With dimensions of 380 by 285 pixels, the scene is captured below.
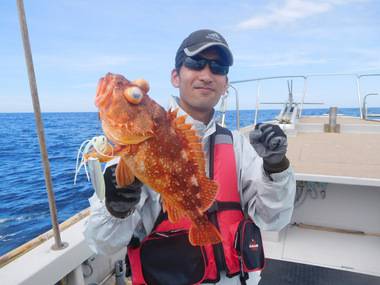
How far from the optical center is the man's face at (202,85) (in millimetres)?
2340

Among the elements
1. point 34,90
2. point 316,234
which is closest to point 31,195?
point 34,90

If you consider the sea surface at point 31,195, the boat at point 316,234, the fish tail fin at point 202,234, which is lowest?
the sea surface at point 31,195

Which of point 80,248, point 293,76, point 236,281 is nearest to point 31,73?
point 80,248

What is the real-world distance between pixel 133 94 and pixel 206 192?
80 cm

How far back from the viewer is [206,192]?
6.37ft

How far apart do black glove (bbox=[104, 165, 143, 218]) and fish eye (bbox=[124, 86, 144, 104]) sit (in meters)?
0.51

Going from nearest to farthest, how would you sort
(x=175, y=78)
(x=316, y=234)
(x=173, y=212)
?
1. (x=173, y=212)
2. (x=175, y=78)
3. (x=316, y=234)

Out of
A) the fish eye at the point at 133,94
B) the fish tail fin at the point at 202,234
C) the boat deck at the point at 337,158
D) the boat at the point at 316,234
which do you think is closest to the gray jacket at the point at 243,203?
the fish tail fin at the point at 202,234

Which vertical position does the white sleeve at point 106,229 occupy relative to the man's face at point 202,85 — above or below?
below

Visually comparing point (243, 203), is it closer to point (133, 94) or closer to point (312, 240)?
point (133, 94)

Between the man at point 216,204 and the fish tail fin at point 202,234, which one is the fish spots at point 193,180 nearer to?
the fish tail fin at point 202,234

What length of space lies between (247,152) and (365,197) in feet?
13.3

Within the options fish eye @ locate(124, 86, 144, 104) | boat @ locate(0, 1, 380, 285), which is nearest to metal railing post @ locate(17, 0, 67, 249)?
boat @ locate(0, 1, 380, 285)

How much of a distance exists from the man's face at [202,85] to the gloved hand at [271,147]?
1.59 ft
